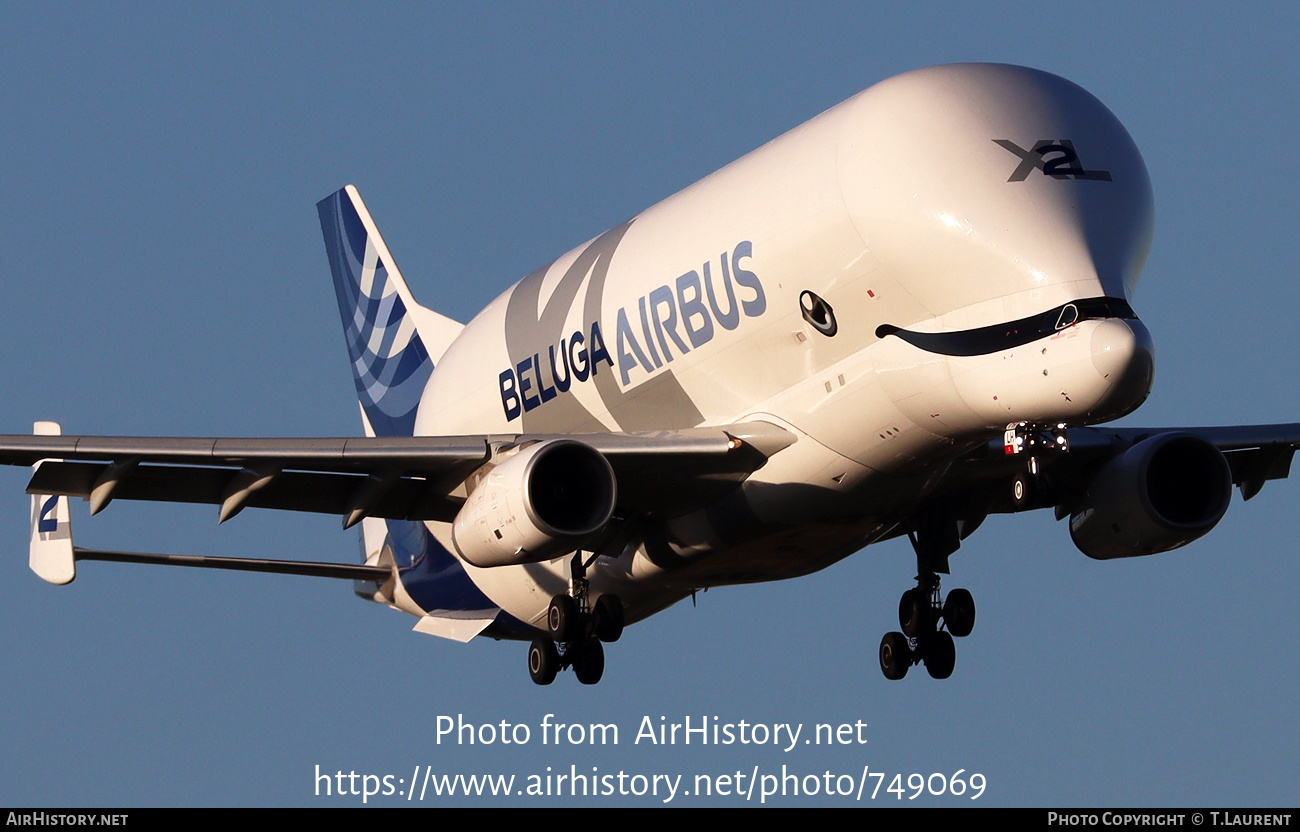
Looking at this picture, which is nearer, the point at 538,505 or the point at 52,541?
the point at 538,505

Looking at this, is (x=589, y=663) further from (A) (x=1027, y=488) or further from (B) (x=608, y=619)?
(A) (x=1027, y=488)

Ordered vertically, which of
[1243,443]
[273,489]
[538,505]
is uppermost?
[273,489]

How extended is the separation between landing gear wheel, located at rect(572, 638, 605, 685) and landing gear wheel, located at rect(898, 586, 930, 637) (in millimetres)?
4672

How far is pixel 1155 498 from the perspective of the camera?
32781mm

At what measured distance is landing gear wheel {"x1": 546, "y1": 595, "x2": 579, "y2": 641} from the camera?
31.9 m

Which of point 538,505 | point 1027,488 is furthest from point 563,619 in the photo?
point 1027,488

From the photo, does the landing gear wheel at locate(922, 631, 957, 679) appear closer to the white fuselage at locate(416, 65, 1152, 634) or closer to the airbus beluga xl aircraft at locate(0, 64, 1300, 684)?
the airbus beluga xl aircraft at locate(0, 64, 1300, 684)

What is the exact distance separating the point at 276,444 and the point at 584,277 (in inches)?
232

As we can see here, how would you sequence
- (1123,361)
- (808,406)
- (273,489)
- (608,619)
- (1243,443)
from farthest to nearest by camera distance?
(1243,443) → (608,619) → (273,489) → (808,406) → (1123,361)

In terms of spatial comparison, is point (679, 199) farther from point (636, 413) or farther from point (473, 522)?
point (473, 522)

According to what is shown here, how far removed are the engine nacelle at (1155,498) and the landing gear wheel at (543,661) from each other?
808cm

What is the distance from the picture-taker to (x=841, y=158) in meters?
28.2

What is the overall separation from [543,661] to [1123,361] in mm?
11305

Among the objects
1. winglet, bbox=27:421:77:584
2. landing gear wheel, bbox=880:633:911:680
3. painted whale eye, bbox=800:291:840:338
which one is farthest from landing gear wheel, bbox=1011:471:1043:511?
winglet, bbox=27:421:77:584
